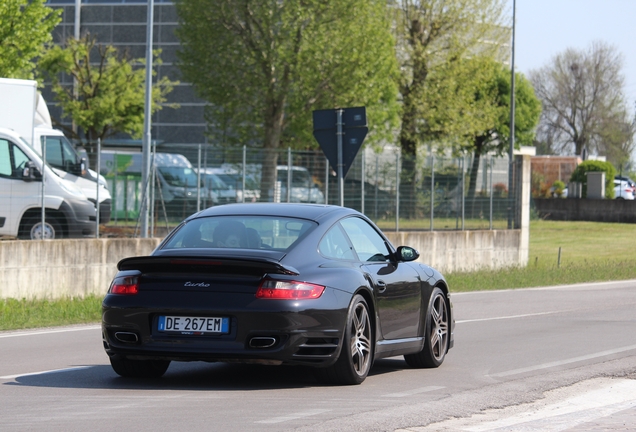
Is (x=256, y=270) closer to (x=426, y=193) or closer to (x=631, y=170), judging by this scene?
(x=426, y=193)

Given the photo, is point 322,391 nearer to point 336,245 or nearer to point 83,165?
point 336,245

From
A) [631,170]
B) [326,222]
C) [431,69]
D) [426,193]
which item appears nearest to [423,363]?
[326,222]

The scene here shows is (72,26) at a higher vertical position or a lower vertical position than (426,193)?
higher

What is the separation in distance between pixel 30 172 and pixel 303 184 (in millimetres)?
6411

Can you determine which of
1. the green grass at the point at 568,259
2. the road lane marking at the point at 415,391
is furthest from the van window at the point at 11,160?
the road lane marking at the point at 415,391

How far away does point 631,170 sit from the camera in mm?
101062

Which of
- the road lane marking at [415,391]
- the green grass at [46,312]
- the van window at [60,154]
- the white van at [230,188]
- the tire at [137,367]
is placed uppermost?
the van window at [60,154]

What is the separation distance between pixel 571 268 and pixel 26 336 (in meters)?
20.1

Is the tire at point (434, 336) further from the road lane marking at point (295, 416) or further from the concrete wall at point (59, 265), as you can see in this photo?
the concrete wall at point (59, 265)

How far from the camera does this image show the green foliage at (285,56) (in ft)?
133

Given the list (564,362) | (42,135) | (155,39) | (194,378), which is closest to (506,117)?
(155,39)

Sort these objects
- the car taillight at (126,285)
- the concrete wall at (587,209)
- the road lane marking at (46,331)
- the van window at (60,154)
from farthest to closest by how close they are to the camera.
Result: the concrete wall at (587,209), the van window at (60,154), the road lane marking at (46,331), the car taillight at (126,285)

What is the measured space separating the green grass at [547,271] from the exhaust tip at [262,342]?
6.87 metres

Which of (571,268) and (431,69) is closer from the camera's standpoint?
(571,268)
